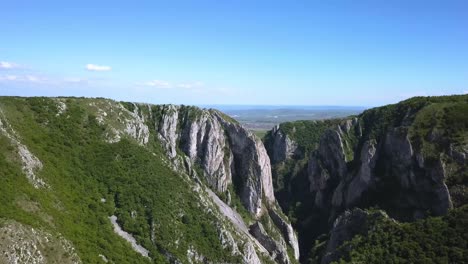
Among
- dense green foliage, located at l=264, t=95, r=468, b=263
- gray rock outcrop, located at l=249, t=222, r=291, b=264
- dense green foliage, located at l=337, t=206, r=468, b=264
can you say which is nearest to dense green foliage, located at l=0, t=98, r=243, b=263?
dense green foliage, located at l=337, t=206, r=468, b=264

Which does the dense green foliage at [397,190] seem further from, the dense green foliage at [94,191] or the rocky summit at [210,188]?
the dense green foliage at [94,191]

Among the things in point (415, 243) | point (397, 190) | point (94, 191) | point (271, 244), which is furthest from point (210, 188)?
point (415, 243)

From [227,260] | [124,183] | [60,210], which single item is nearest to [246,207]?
[227,260]

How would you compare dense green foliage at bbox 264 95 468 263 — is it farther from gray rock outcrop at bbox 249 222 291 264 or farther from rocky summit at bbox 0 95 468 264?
gray rock outcrop at bbox 249 222 291 264

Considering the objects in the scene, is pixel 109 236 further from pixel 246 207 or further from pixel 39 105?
pixel 246 207

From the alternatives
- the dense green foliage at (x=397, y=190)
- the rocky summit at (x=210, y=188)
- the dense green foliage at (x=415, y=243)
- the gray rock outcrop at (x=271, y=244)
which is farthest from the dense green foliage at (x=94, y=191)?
the dense green foliage at (x=397, y=190)

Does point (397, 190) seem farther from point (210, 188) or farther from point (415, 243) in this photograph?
point (210, 188)

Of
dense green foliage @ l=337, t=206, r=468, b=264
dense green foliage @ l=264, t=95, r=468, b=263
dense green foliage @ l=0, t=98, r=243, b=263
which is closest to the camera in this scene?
dense green foliage @ l=0, t=98, r=243, b=263
